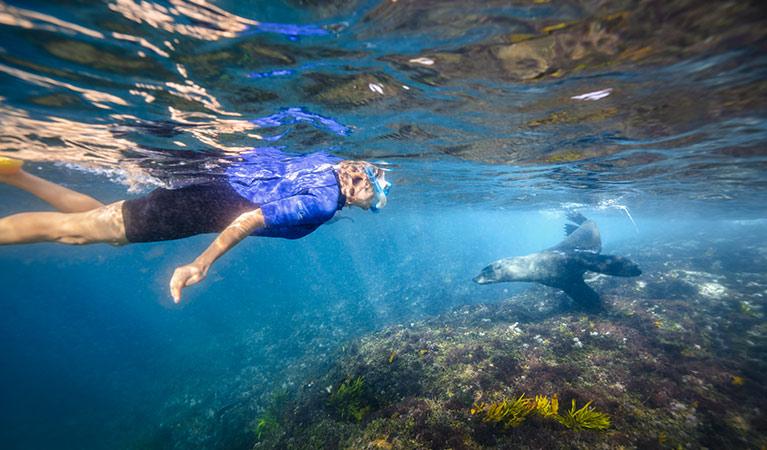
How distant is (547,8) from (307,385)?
12.7 metres

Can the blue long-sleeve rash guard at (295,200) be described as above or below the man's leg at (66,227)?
above

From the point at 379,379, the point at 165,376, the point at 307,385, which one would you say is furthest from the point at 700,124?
the point at 165,376

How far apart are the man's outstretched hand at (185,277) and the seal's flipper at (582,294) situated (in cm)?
1403

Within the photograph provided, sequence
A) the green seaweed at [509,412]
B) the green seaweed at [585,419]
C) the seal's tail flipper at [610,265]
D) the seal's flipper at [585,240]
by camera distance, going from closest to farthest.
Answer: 1. the green seaweed at [585,419]
2. the green seaweed at [509,412]
3. the seal's tail flipper at [610,265]
4. the seal's flipper at [585,240]

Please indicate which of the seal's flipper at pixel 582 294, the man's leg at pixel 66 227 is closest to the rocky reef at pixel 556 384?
the seal's flipper at pixel 582 294

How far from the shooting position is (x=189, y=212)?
164 inches

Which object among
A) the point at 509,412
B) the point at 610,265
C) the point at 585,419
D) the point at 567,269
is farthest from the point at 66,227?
the point at 610,265

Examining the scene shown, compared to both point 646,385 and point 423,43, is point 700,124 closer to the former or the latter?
point 646,385

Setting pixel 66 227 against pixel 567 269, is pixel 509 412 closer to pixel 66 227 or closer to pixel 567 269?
pixel 66 227

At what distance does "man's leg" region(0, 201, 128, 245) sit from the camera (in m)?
→ 3.05

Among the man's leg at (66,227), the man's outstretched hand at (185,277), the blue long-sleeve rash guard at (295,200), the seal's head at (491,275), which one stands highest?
the blue long-sleeve rash guard at (295,200)

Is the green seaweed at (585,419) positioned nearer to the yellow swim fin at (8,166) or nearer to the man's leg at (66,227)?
the man's leg at (66,227)

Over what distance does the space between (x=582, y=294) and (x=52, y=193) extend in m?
16.4

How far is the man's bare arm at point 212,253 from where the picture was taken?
105 inches
